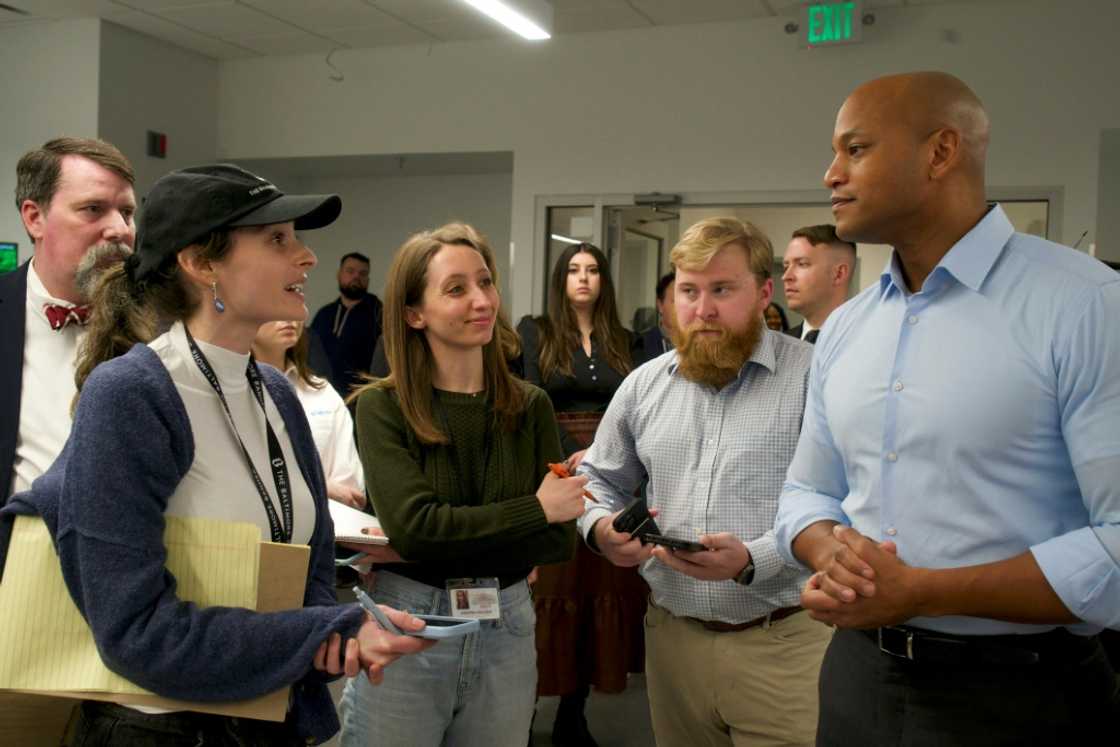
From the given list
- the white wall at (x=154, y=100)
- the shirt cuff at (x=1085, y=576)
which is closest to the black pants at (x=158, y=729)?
the shirt cuff at (x=1085, y=576)

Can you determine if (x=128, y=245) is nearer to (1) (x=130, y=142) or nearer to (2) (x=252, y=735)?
(2) (x=252, y=735)

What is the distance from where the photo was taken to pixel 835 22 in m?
6.59

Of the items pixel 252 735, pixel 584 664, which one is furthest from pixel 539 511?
pixel 584 664

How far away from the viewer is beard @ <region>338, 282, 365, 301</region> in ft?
25.8

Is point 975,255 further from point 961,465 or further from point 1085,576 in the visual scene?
point 1085,576

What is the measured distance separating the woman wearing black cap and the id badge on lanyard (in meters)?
0.37

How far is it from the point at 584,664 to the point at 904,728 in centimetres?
223

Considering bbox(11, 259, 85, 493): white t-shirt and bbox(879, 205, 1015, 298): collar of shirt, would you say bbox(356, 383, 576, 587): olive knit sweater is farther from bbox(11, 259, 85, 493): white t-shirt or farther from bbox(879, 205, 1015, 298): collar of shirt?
bbox(879, 205, 1015, 298): collar of shirt

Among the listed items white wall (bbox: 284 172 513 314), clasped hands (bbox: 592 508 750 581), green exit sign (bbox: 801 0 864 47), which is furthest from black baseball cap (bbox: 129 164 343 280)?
white wall (bbox: 284 172 513 314)

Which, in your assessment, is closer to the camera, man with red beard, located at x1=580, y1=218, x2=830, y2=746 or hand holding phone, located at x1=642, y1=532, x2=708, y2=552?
hand holding phone, located at x1=642, y1=532, x2=708, y2=552

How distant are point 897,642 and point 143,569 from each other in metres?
1.11

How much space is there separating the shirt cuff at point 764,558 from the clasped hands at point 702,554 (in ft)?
0.07

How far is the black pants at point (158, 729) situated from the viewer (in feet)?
4.64

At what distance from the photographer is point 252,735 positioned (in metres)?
1.46
